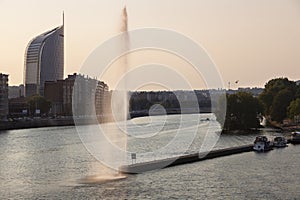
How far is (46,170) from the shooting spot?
1691 centimetres

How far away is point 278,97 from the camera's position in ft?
140

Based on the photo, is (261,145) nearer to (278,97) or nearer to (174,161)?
(174,161)

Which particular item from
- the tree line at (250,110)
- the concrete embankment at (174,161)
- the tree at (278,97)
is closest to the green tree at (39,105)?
the tree at (278,97)

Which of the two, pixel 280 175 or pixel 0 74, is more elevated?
pixel 0 74

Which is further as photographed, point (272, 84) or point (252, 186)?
point (272, 84)

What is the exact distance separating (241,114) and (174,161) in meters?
20.1

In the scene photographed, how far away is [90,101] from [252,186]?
199 feet

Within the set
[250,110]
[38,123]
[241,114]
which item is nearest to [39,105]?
[38,123]

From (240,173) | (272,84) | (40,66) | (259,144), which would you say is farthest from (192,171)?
(40,66)

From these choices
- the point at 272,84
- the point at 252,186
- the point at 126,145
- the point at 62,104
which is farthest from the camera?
the point at 62,104

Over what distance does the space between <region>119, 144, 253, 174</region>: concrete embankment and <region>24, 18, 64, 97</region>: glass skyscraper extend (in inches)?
2840

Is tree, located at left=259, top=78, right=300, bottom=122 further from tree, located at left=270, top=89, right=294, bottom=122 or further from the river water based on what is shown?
the river water

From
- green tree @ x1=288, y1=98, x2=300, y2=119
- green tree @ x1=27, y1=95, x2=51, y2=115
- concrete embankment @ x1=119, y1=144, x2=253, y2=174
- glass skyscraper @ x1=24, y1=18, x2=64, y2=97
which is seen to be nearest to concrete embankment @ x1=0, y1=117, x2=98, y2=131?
green tree @ x1=27, y1=95, x2=51, y2=115

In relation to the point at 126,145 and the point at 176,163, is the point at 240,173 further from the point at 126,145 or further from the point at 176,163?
the point at 126,145
